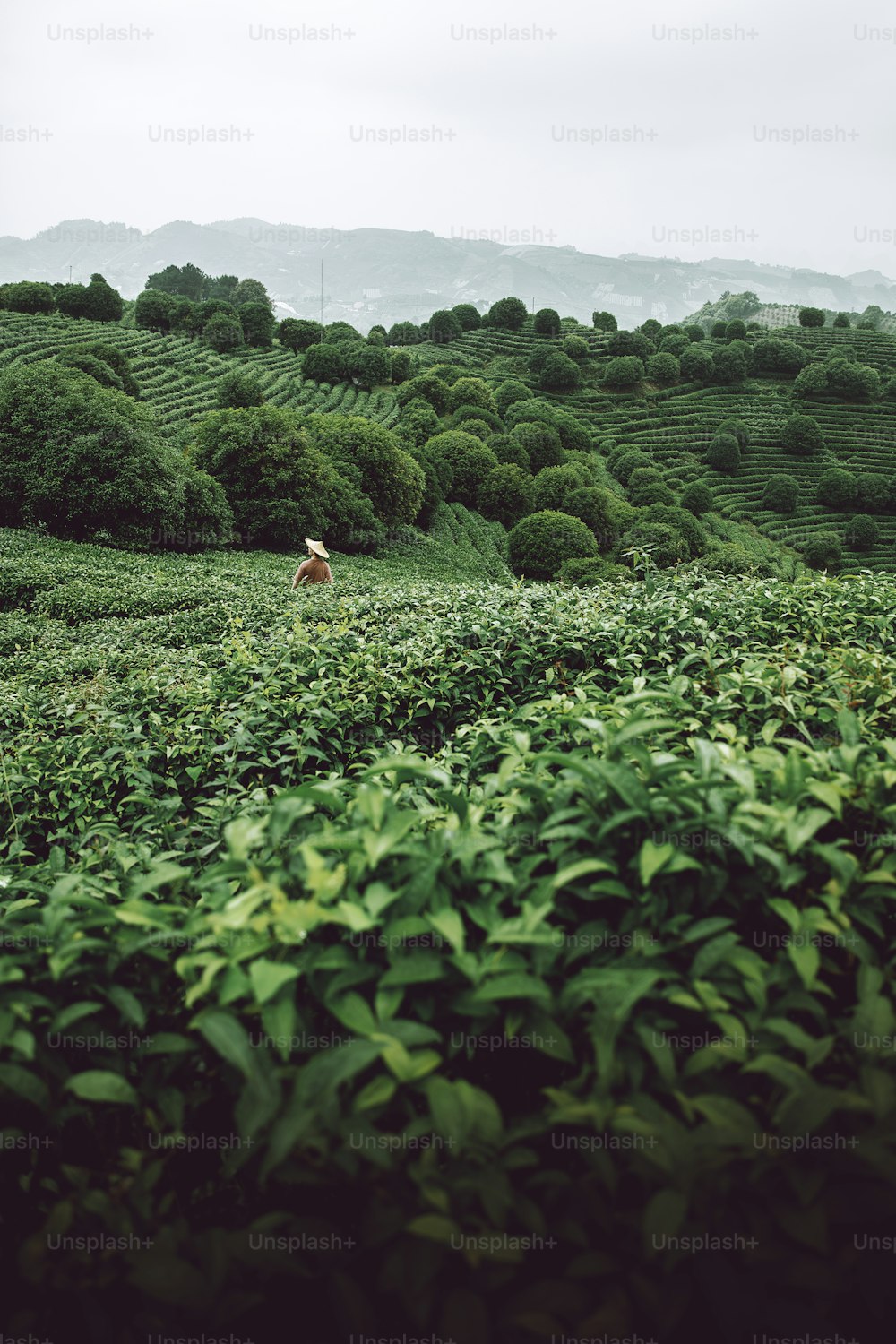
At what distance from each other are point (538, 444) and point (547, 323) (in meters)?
34.2

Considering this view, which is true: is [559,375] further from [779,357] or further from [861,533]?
[861,533]

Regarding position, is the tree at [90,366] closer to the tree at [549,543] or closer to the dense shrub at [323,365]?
the tree at [549,543]

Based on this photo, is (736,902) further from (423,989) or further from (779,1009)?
(423,989)

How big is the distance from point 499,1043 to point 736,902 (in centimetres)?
55

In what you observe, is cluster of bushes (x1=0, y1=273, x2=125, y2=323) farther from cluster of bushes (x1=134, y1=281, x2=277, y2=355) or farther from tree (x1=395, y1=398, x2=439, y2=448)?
tree (x1=395, y1=398, x2=439, y2=448)

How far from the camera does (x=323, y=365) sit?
4822cm

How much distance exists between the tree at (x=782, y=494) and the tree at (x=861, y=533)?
13.8 feet

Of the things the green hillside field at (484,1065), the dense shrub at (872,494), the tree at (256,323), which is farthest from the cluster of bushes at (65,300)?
the green hillside field at (484,1065)

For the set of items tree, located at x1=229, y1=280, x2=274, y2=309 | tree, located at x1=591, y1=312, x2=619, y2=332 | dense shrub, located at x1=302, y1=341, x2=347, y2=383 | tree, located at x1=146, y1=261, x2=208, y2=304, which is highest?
tree, located at x1=146, y1=261, x2=208, y2=304

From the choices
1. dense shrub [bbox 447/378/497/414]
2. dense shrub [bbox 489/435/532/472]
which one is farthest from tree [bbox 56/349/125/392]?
dense shrub [bbox 447/378/497/414]

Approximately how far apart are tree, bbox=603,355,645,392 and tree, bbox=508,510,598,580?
32.8 metres

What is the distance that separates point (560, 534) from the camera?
2958 cm

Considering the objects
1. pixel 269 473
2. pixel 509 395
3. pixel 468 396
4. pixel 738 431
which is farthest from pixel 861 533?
pixel 269 473

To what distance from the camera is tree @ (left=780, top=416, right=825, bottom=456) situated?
4938 cm
